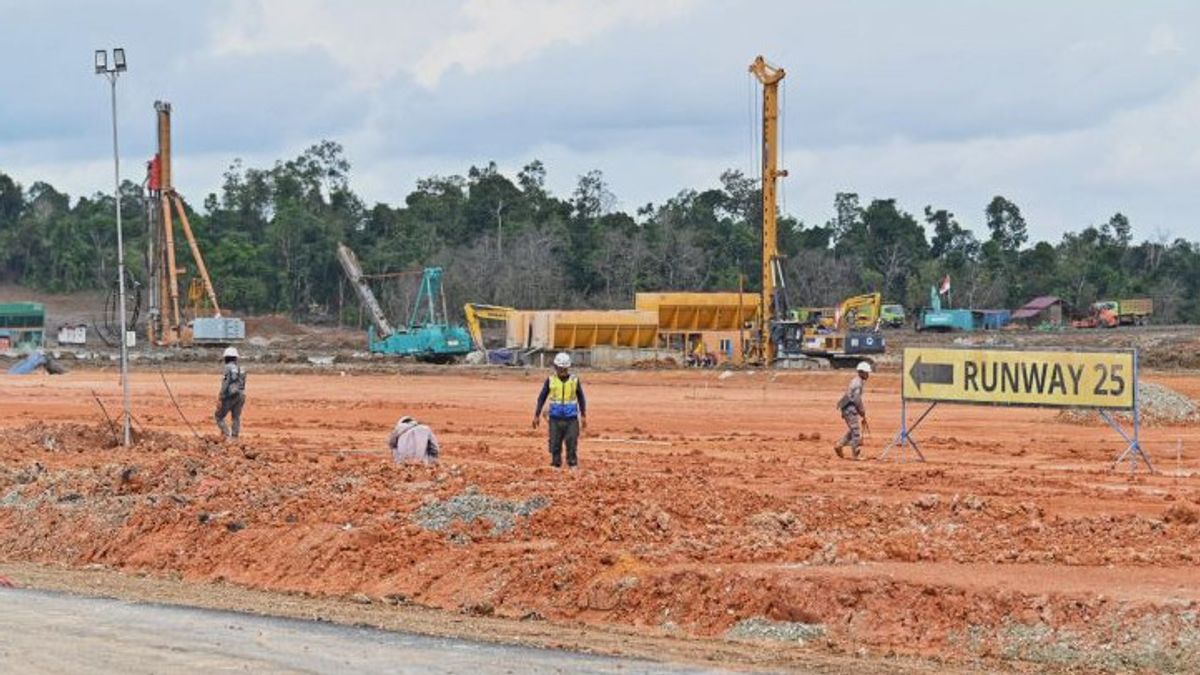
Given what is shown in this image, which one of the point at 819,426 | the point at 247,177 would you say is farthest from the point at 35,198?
the point at 819,426

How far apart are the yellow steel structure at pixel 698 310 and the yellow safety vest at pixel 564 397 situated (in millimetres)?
46581

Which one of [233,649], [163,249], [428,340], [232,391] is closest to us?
[233,649]

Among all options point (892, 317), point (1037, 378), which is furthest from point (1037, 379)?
point (892, 317)

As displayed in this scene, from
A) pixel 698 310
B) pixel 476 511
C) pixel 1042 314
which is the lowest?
pixel 476 511

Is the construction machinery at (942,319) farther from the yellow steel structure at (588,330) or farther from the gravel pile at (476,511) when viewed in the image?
the gravel pile at (476,511)

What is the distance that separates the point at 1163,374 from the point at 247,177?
90871mm

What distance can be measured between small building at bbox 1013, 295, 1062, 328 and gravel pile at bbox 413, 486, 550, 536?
294 ft

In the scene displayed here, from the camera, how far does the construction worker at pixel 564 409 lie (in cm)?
2198

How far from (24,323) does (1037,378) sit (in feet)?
266

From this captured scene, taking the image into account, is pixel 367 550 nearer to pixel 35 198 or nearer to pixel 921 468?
pixel 921 468

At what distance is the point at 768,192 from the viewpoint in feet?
216

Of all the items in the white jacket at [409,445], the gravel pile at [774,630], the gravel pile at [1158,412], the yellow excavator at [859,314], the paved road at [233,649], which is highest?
the yellow excavator at [859,314]

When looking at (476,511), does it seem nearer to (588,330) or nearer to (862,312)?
(588,330)

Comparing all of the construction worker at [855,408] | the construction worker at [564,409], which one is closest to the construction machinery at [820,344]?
the construction worker at [855,408]
